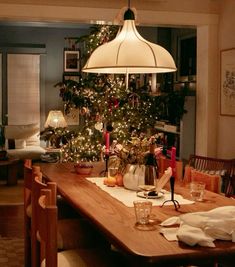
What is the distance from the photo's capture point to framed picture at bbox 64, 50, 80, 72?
9.69m

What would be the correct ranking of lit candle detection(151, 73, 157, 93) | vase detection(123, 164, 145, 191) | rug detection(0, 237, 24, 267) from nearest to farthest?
vase detection(123, 164, 145, 191)
rug detection(0, 237, 24, 267)
lit candle detection(151, 73, 157, 93)

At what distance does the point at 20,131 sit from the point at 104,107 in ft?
9.77

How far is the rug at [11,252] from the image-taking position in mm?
4047

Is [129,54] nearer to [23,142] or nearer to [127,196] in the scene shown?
[127,196]

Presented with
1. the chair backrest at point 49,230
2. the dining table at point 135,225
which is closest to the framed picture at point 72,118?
the dining table at point 135,225

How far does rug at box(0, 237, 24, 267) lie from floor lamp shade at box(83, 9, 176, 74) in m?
1.85

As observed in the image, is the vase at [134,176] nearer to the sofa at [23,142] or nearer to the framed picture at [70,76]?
the sofa at [23,142]

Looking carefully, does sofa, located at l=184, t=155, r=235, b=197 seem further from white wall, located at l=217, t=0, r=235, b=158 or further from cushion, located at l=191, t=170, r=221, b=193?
cushion, located at l=191, t=170, r=221, b=193

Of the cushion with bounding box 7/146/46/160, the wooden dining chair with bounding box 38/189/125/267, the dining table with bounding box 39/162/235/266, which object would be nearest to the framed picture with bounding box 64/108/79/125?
the cushion with bounding box 7/146/46/160

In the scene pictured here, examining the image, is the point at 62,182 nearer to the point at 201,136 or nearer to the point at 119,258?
the point at 119,258

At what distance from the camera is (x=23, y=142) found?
9.02m

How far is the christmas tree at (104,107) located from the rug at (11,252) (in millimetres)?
2055

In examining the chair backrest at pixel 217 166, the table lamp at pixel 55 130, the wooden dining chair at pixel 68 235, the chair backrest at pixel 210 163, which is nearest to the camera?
the wooden dining chair at pixel 68 235

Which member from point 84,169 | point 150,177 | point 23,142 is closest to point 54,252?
point 150,177
